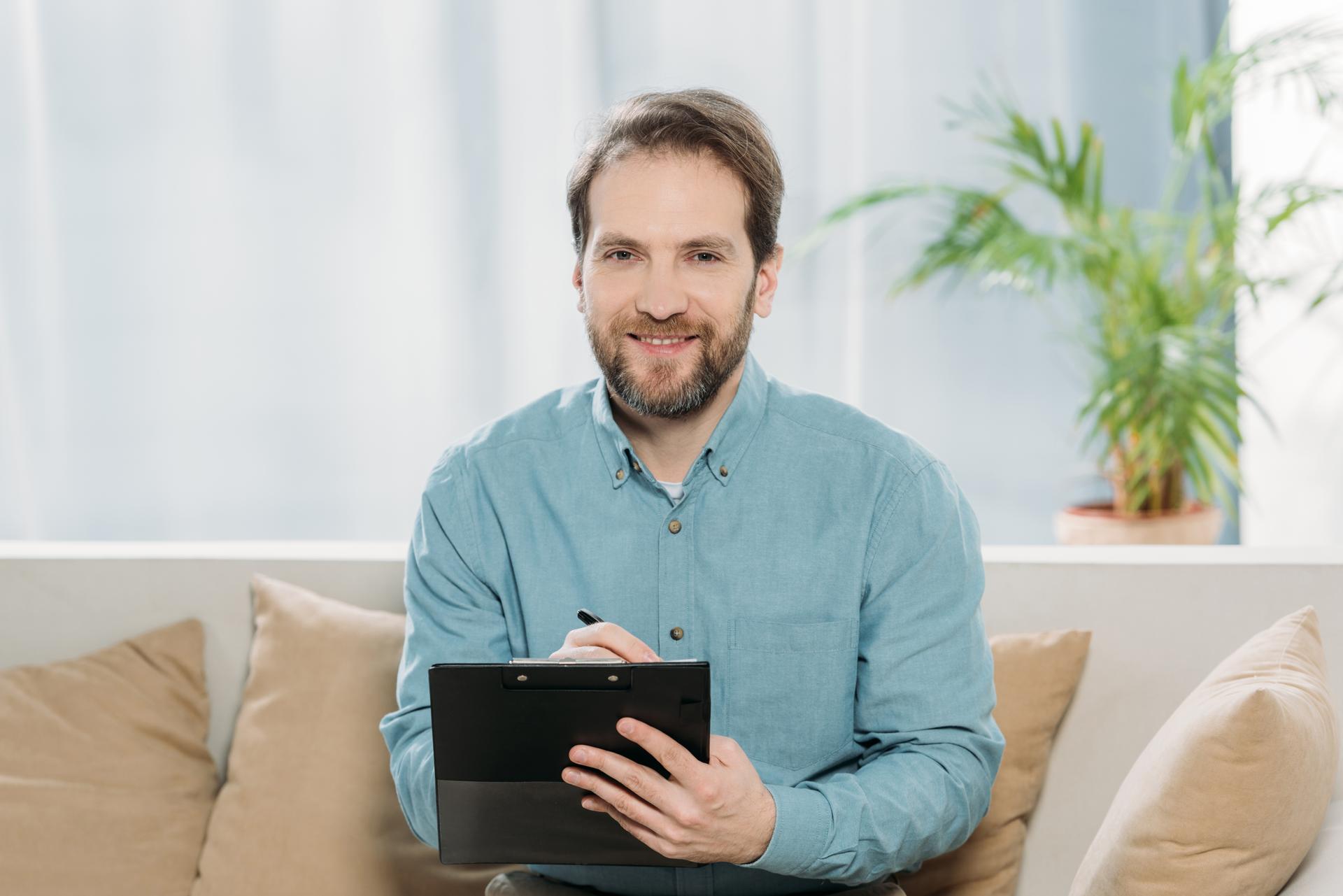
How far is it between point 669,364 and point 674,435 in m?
0.11

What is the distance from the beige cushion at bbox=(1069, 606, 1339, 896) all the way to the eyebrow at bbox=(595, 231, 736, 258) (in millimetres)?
644

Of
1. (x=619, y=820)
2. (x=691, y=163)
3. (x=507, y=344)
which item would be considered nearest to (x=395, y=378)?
(x=507, y=344)

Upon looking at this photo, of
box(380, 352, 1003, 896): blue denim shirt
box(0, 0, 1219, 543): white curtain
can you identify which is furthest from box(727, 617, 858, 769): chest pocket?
box(0, 0, 1219, 543): white curtain

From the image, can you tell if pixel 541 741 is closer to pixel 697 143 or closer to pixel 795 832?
pixel 795 832

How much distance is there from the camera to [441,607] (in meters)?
1.34

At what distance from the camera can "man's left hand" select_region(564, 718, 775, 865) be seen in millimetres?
1015

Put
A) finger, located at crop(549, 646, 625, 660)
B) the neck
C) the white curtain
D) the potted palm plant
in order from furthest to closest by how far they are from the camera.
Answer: the white curtain → the potted palm plant → the neck → finger, located at crop(549, 646, 625, 660)

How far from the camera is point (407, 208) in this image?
3068 mm

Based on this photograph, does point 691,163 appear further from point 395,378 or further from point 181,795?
point 395,378

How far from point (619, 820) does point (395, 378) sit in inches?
87.8

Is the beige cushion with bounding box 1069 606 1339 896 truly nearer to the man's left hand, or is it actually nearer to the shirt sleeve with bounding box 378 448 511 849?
the man's left hand

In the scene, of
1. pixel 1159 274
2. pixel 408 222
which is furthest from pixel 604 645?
pixel 408 222

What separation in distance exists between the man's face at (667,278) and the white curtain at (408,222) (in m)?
1.76

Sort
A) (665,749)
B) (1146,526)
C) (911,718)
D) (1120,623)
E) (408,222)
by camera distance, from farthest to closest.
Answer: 1. (408,222)
2. (1146,526)
3. (1120,623)
4. (911,718)
5. (665,749)
